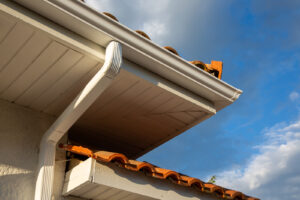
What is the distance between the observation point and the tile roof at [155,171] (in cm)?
387

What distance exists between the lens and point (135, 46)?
3.68 m

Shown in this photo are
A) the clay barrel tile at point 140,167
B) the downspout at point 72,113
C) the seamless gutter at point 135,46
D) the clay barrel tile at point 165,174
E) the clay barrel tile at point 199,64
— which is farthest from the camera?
the clay barrel tile at point 199,64

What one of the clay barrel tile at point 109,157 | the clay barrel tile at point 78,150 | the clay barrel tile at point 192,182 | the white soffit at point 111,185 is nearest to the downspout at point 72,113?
the clay barrel tile at point 78,150

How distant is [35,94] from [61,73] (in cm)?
56

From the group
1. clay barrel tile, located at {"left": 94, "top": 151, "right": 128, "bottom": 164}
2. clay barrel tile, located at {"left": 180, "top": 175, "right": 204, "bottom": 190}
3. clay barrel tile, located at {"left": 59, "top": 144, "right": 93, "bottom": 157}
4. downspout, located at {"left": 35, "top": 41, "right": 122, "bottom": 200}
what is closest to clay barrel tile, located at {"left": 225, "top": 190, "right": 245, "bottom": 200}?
clay barrel tile, located at {"left": 180, "top": 175, "right": 204, "bottom": 190}

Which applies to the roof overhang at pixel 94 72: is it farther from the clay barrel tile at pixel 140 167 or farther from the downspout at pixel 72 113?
the clay barrel tile at pixel 140 167

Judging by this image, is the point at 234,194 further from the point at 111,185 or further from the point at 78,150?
the point at 78,150

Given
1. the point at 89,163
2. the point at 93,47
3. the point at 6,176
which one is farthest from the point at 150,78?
the point at 6,176

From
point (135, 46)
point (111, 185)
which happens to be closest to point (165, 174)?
point (111, 185)

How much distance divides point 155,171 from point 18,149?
1.59m

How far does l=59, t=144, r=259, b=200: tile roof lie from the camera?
3.87 metres

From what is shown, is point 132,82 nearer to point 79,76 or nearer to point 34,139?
point 79,76

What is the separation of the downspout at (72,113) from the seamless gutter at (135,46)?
0.50 ft

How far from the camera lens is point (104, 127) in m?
5.06
